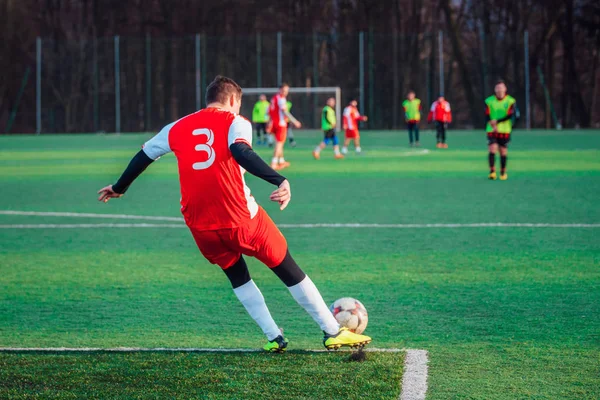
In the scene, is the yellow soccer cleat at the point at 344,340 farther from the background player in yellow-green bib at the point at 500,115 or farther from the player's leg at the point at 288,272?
the background player in yellow-green bib at the point at 500,115

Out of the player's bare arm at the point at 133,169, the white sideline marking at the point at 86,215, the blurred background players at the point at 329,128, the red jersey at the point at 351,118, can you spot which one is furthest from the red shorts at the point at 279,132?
the player's bare arm at the point at 133,169

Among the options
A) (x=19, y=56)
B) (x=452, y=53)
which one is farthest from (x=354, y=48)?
(x=19, y=56)

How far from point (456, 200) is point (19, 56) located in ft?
140

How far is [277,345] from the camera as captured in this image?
6.08 metres

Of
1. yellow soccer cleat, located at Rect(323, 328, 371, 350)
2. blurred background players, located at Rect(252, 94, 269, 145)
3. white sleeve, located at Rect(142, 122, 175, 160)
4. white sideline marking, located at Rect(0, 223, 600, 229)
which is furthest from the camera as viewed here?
blurred background players, located at Rect(252, 94, 269, 145)

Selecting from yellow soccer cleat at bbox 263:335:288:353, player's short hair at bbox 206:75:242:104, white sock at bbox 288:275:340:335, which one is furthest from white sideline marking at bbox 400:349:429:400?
player's short hair at bbox 206:75:242:104

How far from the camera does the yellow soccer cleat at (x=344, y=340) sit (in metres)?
5.96

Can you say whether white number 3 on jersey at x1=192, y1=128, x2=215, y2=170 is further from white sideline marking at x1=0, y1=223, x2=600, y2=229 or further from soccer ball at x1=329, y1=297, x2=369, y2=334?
white sideline marking at x1=0, y1=223, x2=600, y2=229

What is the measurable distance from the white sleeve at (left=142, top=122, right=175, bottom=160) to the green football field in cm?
124

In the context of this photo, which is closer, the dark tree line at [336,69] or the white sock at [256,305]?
the white sock at [256,305]

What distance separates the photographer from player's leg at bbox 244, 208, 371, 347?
19.0 feet

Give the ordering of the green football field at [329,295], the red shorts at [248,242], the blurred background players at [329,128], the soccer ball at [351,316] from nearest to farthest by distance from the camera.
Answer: the green football field at [329,295] → the red shorts at [248,242] → the soccer ball at [351,316] → the blurred background players at [329,128]

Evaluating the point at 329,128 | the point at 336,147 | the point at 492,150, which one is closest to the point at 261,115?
the point at 329,128

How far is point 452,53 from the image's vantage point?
51906 mm
